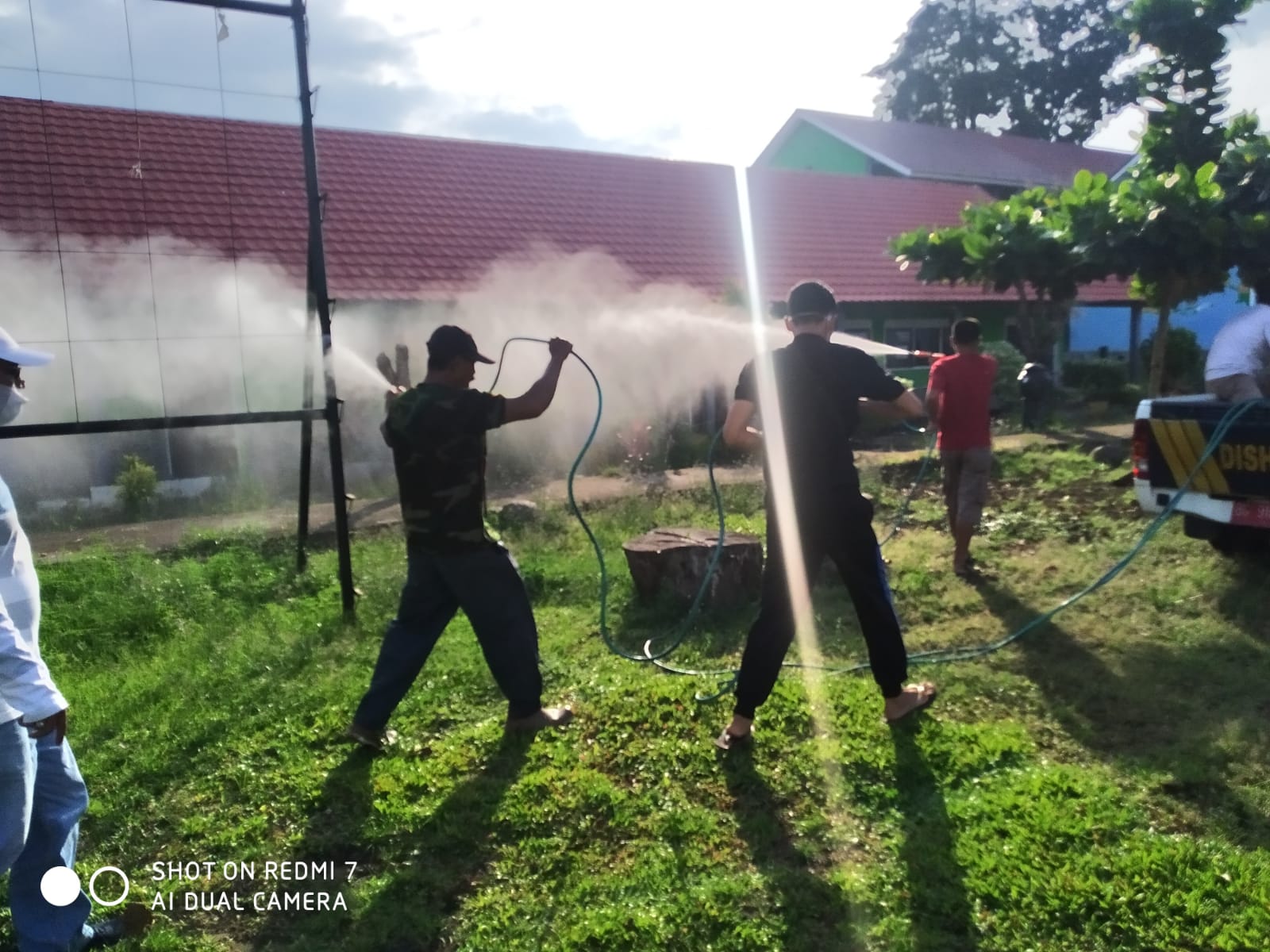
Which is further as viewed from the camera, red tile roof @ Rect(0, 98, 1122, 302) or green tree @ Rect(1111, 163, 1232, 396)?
red tile roof @ Rect(0, 98, 1122, 302)

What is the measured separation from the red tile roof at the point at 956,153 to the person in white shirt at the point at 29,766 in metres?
22.9

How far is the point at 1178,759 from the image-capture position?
3906 mm

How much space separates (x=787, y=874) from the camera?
130 inches

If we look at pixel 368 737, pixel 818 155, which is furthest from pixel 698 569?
pixel 818 155

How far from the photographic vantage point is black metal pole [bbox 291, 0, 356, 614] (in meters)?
5.91

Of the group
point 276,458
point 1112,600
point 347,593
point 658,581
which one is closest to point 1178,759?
point 1112,600

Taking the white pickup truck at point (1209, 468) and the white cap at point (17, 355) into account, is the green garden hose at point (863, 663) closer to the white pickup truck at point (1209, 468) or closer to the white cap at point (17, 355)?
the white pickup truck at point (1209, 468)

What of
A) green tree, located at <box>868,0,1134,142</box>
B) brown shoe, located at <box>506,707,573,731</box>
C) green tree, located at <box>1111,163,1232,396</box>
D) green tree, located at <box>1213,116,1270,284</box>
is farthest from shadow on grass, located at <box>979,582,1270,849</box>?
green tree, located at <box>868,0,1134,142</box>

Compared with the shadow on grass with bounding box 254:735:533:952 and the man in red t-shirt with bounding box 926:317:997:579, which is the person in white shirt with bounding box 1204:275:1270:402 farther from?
the shadow on grass with bounding box 254:735:533:952

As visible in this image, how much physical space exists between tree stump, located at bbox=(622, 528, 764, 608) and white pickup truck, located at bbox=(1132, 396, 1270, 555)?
8.47ft

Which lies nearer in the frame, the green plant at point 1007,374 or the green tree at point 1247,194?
the green tree at point 1247,194

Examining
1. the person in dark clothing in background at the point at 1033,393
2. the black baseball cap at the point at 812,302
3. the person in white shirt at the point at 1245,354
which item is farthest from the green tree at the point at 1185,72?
the black baseball cap at the point at 812,302

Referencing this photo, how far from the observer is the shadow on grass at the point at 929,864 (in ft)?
9.71

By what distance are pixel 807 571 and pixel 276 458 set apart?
8915 millimetres
